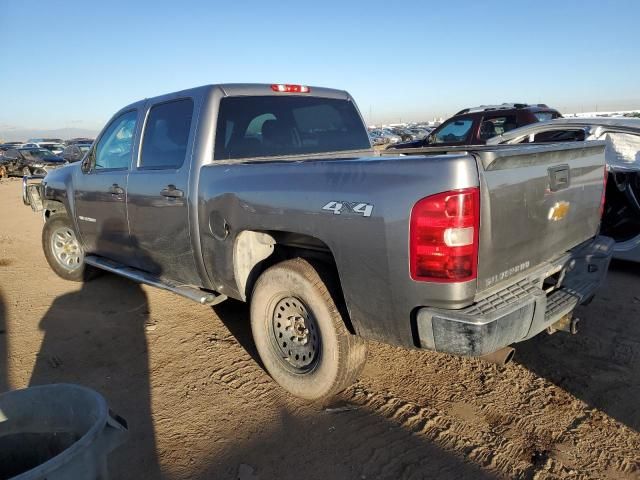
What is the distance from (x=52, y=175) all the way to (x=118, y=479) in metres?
4.34

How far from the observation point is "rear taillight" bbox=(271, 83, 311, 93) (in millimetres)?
4059

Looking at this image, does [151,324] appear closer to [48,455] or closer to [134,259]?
[134,259]

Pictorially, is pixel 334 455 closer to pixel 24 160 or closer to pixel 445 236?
pixel 445 236

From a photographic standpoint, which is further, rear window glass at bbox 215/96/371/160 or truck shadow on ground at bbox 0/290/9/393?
rear window glass at bbox 215/96/371/160

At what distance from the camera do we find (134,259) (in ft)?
14.6

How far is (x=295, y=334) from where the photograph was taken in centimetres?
320

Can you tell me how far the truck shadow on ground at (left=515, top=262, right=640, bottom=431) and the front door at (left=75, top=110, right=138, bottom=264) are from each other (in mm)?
3653

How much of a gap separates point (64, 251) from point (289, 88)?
381 centimetres

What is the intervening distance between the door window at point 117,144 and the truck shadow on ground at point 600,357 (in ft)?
12.7

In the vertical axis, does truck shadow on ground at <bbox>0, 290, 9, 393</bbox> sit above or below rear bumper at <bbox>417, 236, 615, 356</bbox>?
below

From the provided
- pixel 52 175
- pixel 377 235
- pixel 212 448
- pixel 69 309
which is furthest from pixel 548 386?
pixel 52 175

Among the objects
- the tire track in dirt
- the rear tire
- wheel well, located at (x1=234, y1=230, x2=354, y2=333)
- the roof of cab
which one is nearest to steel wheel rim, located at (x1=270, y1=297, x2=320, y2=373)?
wheel well, located at (x1=234, y1=230, x2=354, y2=333)

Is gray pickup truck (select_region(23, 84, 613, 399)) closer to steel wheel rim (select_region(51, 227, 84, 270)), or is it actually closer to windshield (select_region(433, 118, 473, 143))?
steel wheel rim (select_region(51, 227, 84, 270))

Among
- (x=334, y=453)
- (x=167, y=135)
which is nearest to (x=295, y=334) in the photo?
(x=334, y=453)
